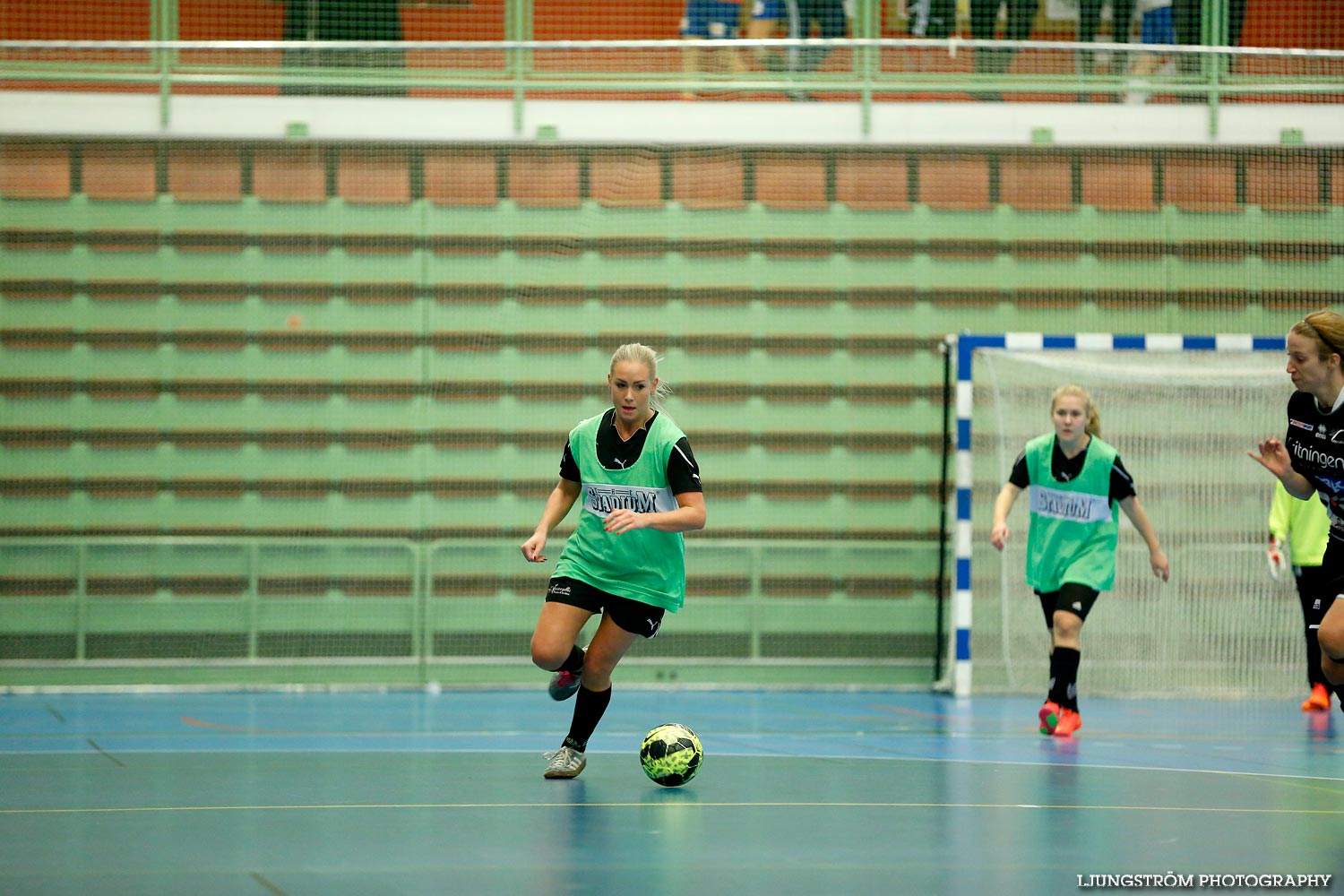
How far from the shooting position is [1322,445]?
5668mm

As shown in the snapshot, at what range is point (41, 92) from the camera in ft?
37.4

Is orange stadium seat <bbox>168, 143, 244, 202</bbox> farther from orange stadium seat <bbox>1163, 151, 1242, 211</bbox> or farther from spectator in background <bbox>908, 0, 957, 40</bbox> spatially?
orange stadium seat <bbox>1163, 151, 1242, 211</bbox>

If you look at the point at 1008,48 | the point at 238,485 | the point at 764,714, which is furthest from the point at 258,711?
the point at 1008,48

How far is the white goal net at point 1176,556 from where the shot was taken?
10.9 metres

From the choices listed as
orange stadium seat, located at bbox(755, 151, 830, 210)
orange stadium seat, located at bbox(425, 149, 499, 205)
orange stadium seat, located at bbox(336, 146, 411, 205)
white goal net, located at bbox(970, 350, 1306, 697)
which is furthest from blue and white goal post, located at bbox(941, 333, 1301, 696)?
orange stadium seat, located at bbox(336, 146, 411, 205)

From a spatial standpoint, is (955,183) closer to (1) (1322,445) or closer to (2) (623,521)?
(1) (1322,445)

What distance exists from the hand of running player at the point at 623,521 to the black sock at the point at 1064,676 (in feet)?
11.6

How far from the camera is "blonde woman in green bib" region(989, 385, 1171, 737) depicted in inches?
325

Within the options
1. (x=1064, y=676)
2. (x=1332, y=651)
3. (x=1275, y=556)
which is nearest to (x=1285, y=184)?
(x=1275, y=556)

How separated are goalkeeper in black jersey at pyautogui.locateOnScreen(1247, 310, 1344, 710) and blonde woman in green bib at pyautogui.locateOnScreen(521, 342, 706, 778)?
7.78 feet

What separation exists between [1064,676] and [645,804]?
3.50 m

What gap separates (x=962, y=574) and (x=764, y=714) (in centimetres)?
213

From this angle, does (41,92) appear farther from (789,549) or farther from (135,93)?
(789,549)

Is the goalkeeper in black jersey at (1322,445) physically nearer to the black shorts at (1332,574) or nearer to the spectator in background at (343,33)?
the black shorts at (1332,574)
